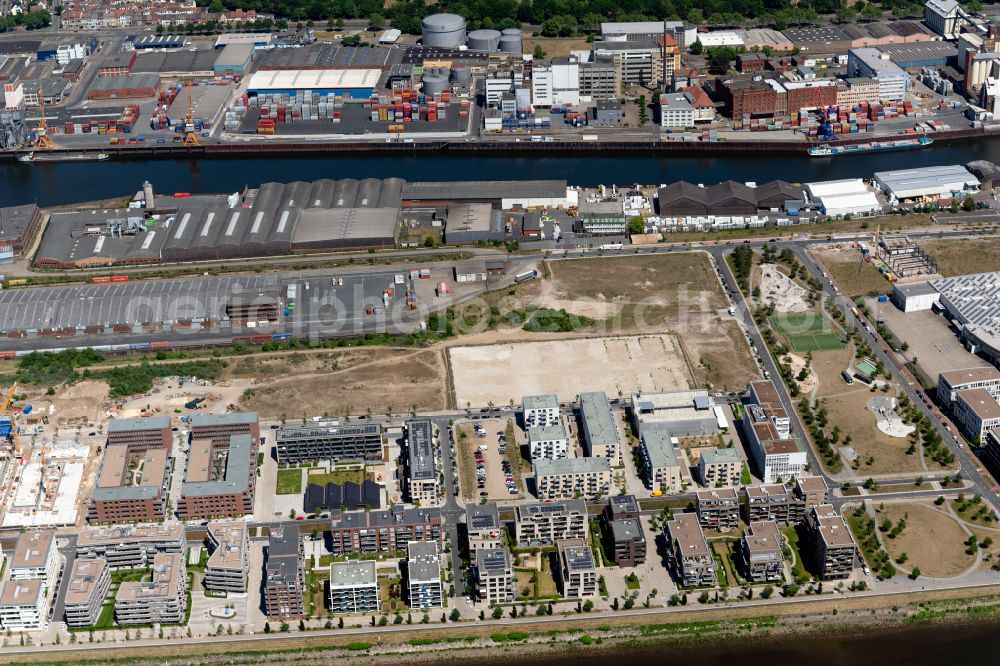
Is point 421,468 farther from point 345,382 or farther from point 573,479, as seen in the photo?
point 345,382

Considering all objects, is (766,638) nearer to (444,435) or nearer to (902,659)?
(902,659)

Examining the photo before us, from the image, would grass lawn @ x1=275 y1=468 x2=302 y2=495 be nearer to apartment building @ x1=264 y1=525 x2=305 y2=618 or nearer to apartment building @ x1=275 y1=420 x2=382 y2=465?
apartment building @ x1=275 y1=420 x2=382 y2=465

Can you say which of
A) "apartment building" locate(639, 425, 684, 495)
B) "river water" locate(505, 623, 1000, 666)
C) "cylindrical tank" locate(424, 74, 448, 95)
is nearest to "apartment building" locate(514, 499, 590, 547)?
"apartment building" locate(639, 425, 684, 495)

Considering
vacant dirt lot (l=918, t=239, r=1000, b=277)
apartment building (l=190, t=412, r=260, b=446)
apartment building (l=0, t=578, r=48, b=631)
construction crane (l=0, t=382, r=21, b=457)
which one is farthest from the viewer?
vacant dirt lot (l=918, t=239, r=1000, b=277)

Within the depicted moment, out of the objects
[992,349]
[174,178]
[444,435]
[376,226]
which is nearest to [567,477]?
[444,435]

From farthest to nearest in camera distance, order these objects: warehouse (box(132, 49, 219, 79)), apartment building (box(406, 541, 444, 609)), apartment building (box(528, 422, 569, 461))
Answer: warehouse (box(132, 49, 219, 79)) < apartment building (box(528, 422, 569, 461)) < apartment building (box(406, 541, 444, 609))

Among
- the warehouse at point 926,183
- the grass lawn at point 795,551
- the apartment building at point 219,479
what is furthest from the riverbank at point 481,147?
the grass lawn at point 795,551

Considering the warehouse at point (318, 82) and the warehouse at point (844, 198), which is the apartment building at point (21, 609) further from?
the warehouse at point (318, 82)
